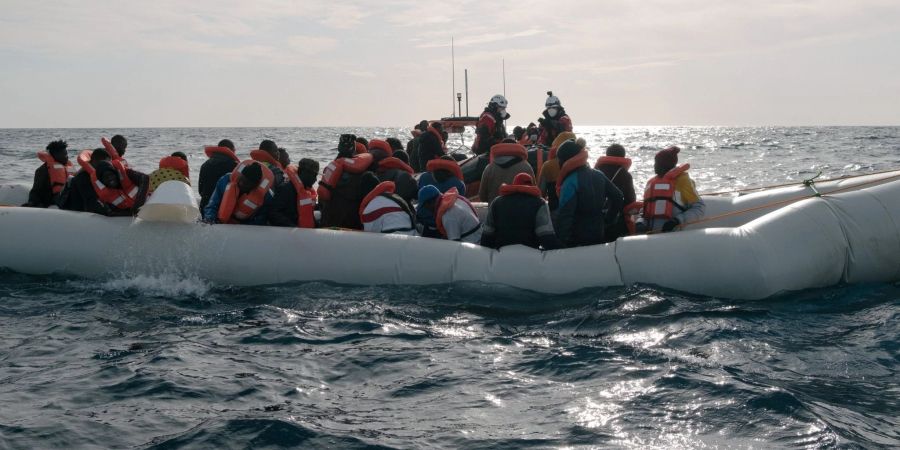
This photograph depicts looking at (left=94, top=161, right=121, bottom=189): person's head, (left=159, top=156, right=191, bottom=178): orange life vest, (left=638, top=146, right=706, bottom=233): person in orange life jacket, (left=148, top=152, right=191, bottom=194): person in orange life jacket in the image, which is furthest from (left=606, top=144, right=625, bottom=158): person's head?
(left=94, top=161, right=121, bottom=189): person's head

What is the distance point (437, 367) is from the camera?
521 centimetres

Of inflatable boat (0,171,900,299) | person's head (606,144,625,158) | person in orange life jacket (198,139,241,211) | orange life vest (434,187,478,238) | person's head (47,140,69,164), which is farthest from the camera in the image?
person's head (47,140,69,164)

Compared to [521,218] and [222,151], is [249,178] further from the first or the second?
[521,218]

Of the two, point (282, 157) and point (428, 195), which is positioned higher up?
point (282, 157)

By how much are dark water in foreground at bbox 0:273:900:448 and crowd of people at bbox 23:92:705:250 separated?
85cm

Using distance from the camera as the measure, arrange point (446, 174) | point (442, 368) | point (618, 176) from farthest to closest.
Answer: point (446, 174)
point (618, 176)
point (442, 368)

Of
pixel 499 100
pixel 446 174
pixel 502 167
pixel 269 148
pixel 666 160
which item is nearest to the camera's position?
pixel 666 160

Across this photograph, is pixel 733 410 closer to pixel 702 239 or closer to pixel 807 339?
pixel 807 339

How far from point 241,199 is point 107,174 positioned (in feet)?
4.90

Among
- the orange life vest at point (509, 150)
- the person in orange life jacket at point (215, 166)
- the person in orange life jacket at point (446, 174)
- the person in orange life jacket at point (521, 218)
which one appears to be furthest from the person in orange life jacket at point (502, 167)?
the person in orange life jacket at point (215, 166)

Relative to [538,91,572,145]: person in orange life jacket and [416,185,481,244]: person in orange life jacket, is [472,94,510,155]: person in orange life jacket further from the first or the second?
[416,185,481,244]: person in orange life jacket

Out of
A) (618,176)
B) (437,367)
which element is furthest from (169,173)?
(618,176)

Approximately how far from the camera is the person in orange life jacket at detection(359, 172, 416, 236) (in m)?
7.66

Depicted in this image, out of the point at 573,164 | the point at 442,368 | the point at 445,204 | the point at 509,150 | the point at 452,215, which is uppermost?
the point at 509,150
